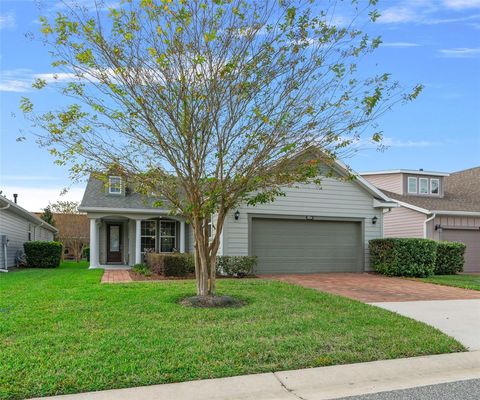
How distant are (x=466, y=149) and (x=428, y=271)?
176 inches

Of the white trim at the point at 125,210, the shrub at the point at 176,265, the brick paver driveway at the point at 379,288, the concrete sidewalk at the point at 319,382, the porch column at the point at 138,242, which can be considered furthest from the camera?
the porch column at the point at 138,242

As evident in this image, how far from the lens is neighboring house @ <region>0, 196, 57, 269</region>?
59.3 feet

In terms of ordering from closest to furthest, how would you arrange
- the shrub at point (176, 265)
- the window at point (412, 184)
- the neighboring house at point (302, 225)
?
1. the shrub at point (176, 265)
2. the neighboring house at point (302, 225)
3. the window at point (412, 184)

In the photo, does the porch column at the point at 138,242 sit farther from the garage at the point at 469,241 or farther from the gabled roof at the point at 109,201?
the garage at the point at 469,241

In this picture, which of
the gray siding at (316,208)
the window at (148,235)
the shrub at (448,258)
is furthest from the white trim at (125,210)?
the shrub at (448,258)

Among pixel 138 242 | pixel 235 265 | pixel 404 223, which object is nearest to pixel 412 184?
pixel 404 223

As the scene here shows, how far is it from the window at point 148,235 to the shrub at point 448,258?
1144 cm

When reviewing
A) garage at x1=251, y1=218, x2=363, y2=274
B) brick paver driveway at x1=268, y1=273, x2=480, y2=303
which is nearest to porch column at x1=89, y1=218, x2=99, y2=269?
garage at x1=251, y1=218, x2=363, y2=274

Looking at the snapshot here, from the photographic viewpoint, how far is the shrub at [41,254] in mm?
19734

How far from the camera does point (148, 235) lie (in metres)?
19.5

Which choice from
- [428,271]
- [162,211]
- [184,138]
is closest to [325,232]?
[428,271]

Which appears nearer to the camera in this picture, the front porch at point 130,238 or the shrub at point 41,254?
the front porch at point 130,238

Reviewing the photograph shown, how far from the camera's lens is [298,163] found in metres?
7.88

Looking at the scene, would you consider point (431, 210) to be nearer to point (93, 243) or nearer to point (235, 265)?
point (235, 265)
